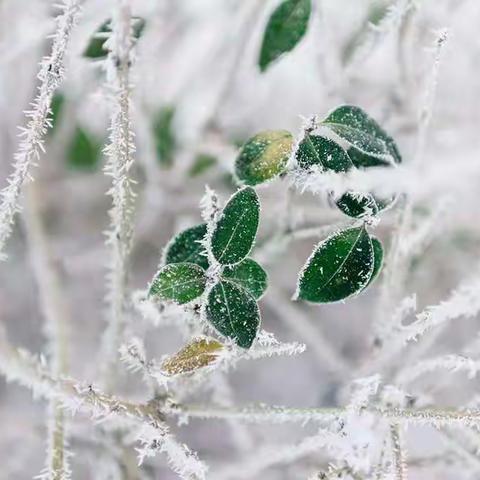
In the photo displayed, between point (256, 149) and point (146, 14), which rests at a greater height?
point (146, 14)

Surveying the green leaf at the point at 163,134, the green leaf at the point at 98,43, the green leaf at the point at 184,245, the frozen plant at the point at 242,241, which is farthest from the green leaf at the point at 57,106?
the green leaf at the point at 184,245

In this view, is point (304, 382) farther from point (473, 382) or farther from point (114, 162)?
point (114, 162)

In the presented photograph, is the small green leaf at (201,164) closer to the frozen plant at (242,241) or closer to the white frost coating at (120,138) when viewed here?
the frozen plant at (242,241)

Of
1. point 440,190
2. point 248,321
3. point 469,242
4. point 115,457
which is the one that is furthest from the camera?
point 469,242

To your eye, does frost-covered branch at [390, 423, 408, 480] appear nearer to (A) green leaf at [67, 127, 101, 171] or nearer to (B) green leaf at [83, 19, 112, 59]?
(B) green leaf at [83, 19, 112, 59]

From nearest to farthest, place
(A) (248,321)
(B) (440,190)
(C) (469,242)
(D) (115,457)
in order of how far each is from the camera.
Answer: (A) (248,321), (D) (115,457), (B) (440,190), (C) (469,242)

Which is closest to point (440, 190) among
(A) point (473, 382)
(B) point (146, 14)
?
(A) point (473, 382)
